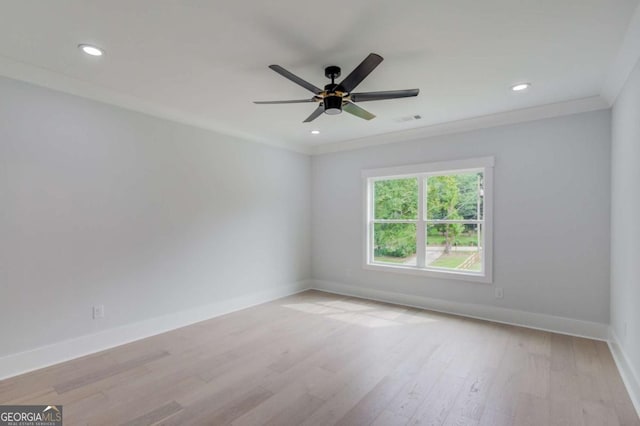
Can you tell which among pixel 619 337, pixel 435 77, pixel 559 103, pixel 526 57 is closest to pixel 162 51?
pixel 435 77

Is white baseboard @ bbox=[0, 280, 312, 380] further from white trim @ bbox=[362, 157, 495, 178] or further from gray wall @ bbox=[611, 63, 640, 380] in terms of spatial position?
gray wall @ bbox=[611, 63, 640, 380]

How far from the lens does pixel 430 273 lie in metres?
4.46

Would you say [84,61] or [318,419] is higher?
[84,61]

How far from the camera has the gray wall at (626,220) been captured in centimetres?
233

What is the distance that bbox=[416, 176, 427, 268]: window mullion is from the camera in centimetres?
464

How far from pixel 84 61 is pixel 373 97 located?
2460 mm

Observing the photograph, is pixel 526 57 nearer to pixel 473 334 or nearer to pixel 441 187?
pixel 441 187

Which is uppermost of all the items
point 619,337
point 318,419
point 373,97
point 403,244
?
point 373,97

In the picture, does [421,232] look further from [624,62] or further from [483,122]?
[624,62]

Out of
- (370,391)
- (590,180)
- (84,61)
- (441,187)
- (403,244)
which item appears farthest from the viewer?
(403,244)

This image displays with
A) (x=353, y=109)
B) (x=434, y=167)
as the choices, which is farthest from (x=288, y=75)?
(x=434, y=167)

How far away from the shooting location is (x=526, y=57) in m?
2.49

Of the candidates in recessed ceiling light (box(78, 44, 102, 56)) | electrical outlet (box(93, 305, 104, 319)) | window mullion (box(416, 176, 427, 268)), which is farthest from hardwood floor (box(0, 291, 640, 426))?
recessed ceiling light (box(78, 44, 102, 56))

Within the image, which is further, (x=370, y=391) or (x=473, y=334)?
(x=473, y=334)
